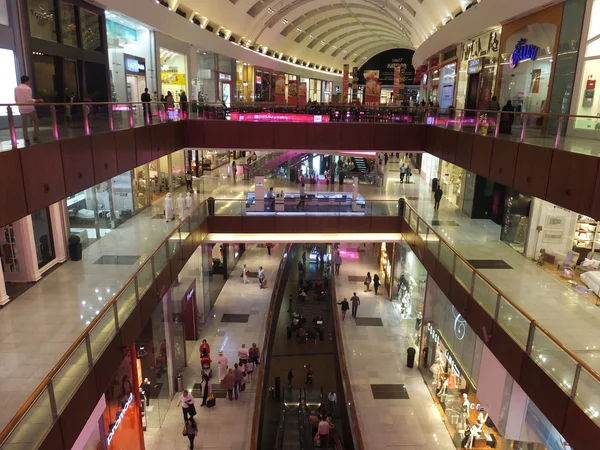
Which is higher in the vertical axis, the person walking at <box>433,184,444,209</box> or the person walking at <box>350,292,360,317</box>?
the person walking at <box>433,184,444,209</box>

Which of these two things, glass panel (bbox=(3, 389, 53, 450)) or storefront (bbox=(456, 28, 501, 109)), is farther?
storefront (bbox=(456, 28, 501, 109))

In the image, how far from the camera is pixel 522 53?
15.7 m

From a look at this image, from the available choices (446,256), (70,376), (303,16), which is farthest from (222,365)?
(303,16)

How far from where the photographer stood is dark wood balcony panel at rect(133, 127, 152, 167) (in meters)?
13.4

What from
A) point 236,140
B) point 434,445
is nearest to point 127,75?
point 236,140

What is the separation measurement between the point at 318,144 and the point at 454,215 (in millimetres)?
6265

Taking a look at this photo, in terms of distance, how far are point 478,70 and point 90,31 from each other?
1559 centimetres

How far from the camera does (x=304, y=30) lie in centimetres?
4600

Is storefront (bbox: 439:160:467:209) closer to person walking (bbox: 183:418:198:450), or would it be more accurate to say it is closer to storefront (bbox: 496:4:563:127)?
storefront (bbox: 496:4:563:127)

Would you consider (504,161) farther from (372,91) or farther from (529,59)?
(372,91)

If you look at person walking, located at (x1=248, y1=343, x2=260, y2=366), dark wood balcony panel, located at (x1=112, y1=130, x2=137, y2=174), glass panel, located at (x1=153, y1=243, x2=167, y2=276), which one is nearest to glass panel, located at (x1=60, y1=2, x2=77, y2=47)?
dark wood balcony panel, located at (x1=112, y1=130, x2=137, y2=174)

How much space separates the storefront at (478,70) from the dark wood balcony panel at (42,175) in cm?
1514

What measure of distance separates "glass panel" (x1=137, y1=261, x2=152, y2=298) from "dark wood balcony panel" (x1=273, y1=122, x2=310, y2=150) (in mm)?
10356

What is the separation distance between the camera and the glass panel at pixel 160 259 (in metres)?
11.4
